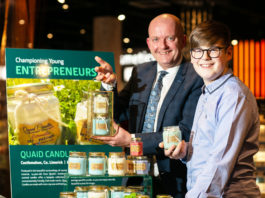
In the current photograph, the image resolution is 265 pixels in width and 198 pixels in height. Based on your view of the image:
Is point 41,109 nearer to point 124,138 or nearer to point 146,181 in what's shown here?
point 124,138

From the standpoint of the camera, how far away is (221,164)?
Answer: 203 centimetres

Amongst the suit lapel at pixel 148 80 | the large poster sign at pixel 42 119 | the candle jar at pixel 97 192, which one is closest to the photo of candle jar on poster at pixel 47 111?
the large poster sign at pixel 42 119

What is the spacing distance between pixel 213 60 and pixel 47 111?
4.75 feet

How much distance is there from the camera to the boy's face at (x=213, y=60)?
220cm

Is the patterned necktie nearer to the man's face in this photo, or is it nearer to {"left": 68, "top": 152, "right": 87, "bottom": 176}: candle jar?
the man's face

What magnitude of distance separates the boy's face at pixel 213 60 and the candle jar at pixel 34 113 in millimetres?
1329

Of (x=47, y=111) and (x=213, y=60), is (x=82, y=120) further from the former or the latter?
(x=213, y=60)

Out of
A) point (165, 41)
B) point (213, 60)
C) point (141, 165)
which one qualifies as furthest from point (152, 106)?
point (213, 60)

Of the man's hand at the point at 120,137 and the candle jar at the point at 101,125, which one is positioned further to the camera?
the man's hand at the point at 120,137

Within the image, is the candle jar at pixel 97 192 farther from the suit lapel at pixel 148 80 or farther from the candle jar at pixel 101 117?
the suit lapel at pixel 148 80

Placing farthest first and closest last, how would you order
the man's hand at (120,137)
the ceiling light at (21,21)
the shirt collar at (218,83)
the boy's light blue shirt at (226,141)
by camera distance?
the ceiling light at (21,21), the man's hand at (120,137), the shirt collar at (218,83), the boy's light blue shirt at (226,141)

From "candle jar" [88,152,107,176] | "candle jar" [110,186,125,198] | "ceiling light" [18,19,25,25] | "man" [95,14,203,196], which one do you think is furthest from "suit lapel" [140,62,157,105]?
"ceiling light" [18,19,25,25]

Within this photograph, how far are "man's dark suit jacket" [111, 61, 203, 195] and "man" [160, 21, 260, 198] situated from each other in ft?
1.76

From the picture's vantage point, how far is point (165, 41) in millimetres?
2982
